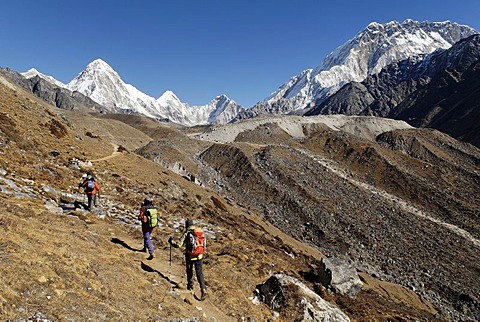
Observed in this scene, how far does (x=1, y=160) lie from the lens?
2064 centimetres

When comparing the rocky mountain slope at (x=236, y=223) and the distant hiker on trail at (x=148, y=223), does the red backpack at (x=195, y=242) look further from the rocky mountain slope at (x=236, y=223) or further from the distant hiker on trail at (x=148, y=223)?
the distant hiker on trail at (x=148, y=223)

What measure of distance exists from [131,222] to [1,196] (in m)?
6.60

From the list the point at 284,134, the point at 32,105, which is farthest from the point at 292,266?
the point at 284,134

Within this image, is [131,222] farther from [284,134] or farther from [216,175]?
[284,134]

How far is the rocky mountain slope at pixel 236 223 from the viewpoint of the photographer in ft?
35.4

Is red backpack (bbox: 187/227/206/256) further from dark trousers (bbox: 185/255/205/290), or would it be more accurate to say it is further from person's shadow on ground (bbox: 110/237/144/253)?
person's shadow on ground (bbox: 110/237/144/253)

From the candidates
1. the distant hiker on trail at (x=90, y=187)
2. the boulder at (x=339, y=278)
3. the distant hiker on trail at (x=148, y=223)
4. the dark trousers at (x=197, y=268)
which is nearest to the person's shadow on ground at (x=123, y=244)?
the distant hiker on trail at (x=148, y=223)

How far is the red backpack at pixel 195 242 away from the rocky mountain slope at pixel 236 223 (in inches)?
65.1

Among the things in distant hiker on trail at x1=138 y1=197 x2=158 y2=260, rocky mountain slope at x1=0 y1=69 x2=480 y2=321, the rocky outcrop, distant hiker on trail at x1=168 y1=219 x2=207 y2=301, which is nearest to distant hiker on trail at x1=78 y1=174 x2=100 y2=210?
rocky mountain slope at x1=0 y1=69 x2=480 y2=321

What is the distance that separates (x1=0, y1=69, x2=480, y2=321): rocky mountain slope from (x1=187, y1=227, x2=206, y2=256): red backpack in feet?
5.42

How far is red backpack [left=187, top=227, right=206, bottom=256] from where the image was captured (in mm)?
12570

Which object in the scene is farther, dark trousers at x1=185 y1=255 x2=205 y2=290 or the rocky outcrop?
the rocky outcrop

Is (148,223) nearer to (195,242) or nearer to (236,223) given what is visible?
(195,242)

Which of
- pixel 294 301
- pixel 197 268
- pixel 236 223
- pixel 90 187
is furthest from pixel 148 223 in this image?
pixel 236 223
